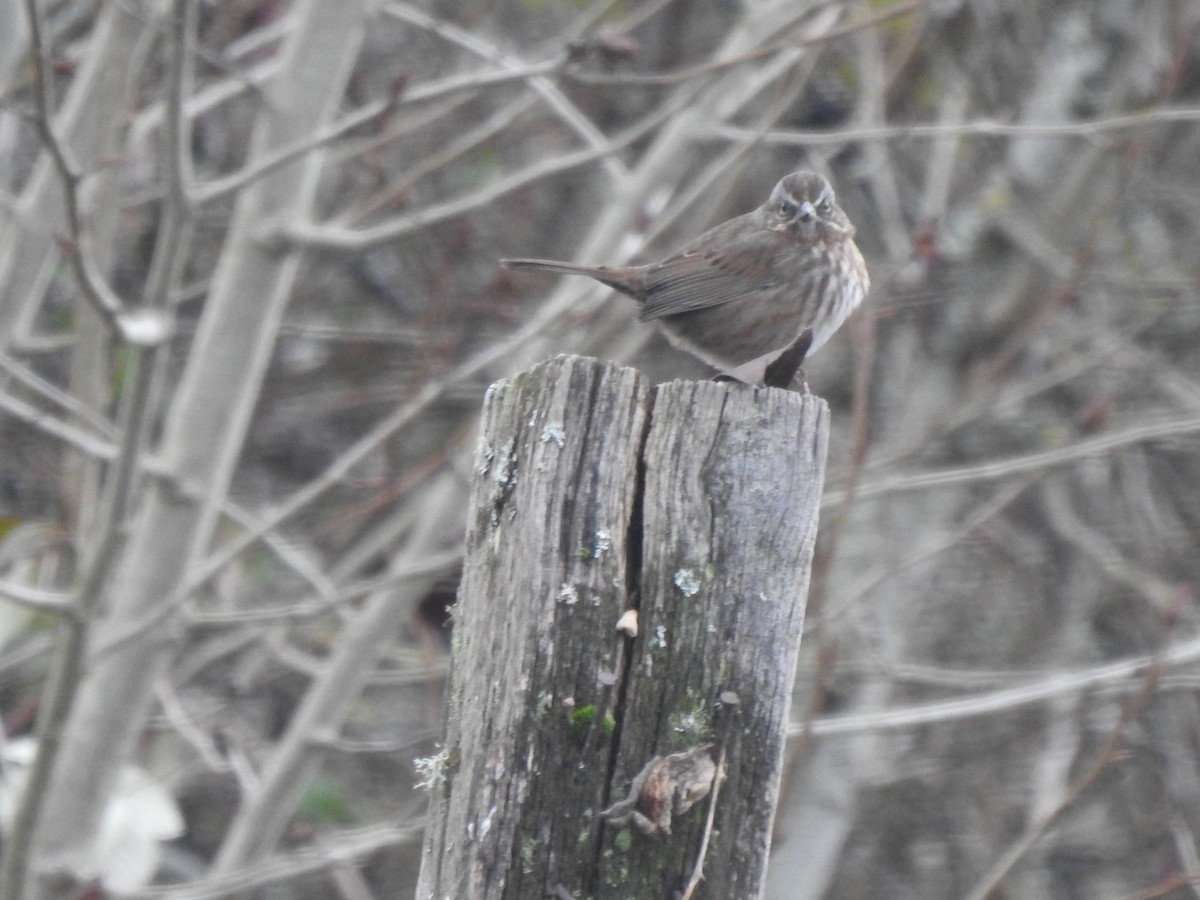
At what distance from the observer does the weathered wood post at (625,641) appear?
1988 millimetres

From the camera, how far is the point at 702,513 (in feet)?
6.81

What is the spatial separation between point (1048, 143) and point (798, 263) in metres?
3.22

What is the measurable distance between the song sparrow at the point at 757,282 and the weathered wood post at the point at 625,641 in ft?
7.62

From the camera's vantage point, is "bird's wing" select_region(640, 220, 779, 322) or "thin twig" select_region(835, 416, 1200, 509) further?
"thin twig" select_region(835, 416, 1200, 509)

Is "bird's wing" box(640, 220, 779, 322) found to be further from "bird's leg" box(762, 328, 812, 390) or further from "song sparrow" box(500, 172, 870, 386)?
"bird's leg" box(762, 328, 812, 390)

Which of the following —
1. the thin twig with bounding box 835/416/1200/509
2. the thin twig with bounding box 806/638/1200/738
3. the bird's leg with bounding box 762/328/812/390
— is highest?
the thin twig with bounding box 835/416/1200/509

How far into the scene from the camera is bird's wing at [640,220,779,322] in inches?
175

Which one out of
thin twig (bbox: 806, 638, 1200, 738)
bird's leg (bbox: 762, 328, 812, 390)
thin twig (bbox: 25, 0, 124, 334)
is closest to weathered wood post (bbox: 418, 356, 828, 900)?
bird's leg (bbox: 762, 328, 812, 390)

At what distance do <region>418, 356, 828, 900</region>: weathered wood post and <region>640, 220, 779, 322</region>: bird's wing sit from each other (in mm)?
2317

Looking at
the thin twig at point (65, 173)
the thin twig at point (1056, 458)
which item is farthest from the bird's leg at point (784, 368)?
the thin twig at point (1056, 458)

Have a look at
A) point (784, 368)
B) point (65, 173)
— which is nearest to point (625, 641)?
point (784, 368)

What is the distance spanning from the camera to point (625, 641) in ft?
6.71

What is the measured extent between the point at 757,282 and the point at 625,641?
259 centimetres

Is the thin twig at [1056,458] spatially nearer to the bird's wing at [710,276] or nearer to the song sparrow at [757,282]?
the song sparrow at [757,282]
